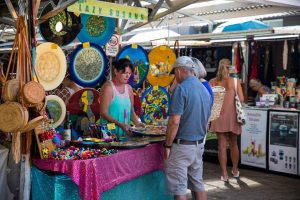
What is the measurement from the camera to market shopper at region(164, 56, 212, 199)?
3715 mm

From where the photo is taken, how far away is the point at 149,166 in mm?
4051

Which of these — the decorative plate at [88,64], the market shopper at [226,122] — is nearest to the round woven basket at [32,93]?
the decorative plate at [88,64]

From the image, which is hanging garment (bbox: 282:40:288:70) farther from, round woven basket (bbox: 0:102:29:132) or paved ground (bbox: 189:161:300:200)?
round woven basket (bbox: 0:102:29:132)

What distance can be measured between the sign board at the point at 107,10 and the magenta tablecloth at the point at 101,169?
1.35 m

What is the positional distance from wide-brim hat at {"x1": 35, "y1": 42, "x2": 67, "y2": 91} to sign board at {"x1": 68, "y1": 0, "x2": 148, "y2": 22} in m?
0.47

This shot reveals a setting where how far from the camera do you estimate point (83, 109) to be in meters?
4.57

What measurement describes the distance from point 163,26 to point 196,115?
635 cm

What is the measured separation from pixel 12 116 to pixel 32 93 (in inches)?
8.1

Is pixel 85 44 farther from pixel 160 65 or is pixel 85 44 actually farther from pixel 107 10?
pixel 160 65

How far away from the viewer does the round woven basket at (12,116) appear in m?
3.02

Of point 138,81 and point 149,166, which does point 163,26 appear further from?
point 149,166

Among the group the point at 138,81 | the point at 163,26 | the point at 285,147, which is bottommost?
the point at 285,147

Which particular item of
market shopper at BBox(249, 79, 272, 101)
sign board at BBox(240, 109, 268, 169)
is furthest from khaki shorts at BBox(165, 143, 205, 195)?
market shopper at BBox(249, 79, 272, 101)

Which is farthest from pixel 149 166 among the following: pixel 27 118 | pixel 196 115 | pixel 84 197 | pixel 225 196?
pixel 225 196
